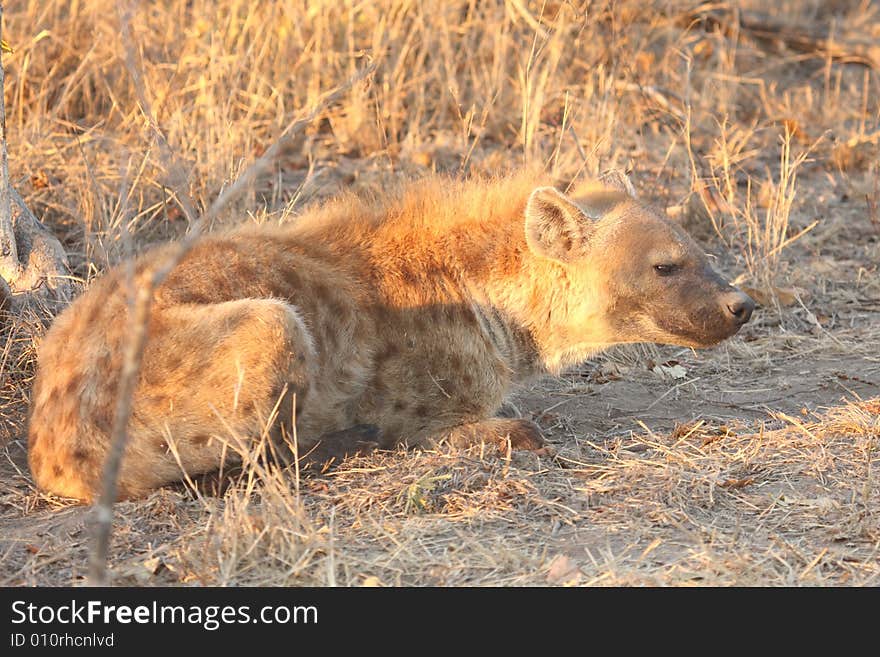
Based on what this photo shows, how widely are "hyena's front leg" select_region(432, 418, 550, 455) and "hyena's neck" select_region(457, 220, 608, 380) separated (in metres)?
0.28

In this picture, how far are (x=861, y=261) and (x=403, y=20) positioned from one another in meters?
3.17

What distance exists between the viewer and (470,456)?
3928 mm

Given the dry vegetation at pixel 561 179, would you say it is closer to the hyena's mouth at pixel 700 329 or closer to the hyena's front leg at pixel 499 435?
the hyena's front leg at pixel 499 435

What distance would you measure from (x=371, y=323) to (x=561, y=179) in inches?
41.1

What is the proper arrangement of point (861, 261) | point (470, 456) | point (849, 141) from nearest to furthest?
point (470, 456) → point (861, 261) → point (849, 141)

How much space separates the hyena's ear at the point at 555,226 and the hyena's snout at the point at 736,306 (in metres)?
0.53

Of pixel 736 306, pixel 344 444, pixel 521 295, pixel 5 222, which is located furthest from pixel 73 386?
pixel 736 306

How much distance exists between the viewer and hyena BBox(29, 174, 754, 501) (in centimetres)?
361

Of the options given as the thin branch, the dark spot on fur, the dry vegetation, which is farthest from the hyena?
the thin branch

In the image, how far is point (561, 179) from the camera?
4.59m

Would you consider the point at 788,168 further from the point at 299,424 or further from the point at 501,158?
the point at 299,424

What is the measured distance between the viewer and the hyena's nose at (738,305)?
4148 millimetres

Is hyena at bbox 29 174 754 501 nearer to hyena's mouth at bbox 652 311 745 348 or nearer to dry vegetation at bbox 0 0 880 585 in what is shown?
hyena's mouth at bbox 652 311 745 348
